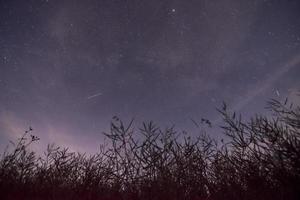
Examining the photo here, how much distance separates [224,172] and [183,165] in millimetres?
926

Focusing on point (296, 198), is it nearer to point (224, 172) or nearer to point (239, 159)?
point (239, 159)

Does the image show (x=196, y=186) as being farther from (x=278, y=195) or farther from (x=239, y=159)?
(x=278, y=195)

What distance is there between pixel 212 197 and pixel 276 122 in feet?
6.63

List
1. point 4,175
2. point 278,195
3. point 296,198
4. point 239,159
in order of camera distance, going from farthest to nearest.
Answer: point 4,175
point 239,159
point 278,195
point 296,198

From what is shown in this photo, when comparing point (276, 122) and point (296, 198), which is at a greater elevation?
point (276, 122)

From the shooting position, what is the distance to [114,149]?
5.02 metres

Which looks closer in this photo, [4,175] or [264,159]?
[264,159]

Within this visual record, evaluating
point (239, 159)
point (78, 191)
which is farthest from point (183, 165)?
point (78, 191)

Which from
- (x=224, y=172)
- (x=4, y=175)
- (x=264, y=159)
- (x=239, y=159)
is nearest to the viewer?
(x=264, y=159)

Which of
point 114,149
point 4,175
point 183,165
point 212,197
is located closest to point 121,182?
point 114,149

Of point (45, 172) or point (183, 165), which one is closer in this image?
point (183, 165)

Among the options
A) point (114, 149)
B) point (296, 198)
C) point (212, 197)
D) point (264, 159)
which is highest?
point (114, 149)

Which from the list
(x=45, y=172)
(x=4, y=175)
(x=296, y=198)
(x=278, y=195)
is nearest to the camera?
(x=296, y=198)

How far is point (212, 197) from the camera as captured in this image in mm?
4527
